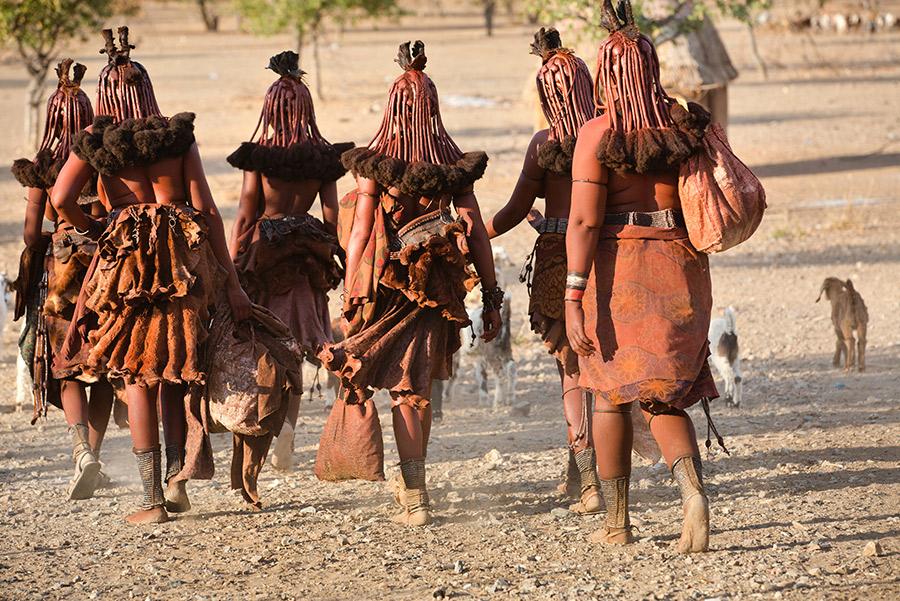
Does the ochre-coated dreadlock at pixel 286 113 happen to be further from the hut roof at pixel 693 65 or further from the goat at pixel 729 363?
the hut roof at pixel 693 65

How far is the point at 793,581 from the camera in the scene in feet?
16.0

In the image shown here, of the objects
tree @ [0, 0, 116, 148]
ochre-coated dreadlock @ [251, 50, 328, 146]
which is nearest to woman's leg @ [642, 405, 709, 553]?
ochre-coated dreadlock @ [251, 50, 328, 146]

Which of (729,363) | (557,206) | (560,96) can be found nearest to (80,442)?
(557,206)

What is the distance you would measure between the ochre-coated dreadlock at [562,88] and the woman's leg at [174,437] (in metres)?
2.10

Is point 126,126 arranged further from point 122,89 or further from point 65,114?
point 65,114

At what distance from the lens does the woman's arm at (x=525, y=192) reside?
19.4ft

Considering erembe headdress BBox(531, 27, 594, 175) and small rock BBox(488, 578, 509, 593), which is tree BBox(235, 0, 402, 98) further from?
small rock BBox(488, 578, 509, 593)

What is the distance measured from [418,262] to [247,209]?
1.42 meters

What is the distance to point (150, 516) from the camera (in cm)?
589

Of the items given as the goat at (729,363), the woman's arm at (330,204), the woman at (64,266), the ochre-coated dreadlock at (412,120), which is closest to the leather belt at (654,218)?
the ochre-coated dreadlock at (412,120)

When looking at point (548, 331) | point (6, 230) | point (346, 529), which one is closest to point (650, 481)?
point (548, 331)

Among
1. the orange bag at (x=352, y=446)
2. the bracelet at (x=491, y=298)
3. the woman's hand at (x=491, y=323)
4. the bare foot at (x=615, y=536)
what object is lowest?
the bare foot at (x=615, y=536)

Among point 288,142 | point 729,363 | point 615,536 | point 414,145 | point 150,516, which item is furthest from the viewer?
point 729,363

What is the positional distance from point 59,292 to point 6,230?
30.2ft
